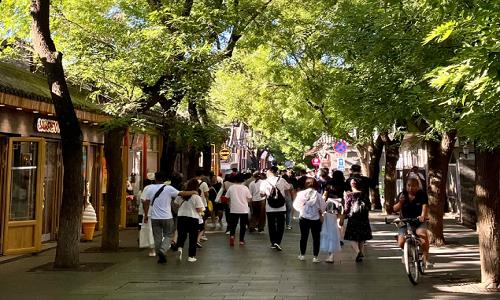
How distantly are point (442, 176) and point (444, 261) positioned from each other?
2512 millimetres

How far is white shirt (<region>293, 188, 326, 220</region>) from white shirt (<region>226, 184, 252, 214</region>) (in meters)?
3.00

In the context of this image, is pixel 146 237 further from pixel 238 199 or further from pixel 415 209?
pixel 415 209

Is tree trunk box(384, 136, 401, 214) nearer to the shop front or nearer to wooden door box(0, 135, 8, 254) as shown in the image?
the shop front

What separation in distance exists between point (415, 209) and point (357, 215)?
5.62 feet

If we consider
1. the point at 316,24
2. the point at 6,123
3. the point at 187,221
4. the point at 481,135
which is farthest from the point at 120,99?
the point at 481,135

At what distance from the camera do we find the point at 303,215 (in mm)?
11039

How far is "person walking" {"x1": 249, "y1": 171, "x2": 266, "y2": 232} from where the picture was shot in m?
16.4

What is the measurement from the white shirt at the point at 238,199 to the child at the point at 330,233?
2.97m

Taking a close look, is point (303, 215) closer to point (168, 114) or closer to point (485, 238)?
point (485, 238)

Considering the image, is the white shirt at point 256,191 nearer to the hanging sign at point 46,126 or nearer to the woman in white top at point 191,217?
the woman in white top at point 191,217

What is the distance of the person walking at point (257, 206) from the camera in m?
16.4

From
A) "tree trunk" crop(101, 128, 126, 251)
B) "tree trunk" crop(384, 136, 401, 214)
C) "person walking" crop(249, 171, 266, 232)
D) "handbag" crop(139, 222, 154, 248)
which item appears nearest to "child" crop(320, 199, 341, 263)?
"handbag" crop(139, 222, 154, 248)

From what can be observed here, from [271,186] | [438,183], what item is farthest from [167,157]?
[438,183]

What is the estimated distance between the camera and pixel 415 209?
30.1ft
